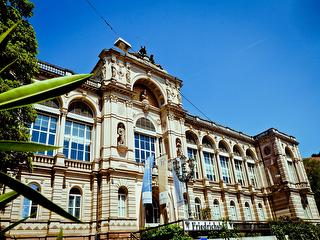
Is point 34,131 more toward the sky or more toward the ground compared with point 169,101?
more toward the ground

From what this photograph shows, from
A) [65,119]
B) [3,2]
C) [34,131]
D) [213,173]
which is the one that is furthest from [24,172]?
[213,173]

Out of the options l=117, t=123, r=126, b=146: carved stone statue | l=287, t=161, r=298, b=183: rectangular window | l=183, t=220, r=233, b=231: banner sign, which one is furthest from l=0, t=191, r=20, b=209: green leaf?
l=287, t=161, r=298, b=183: rectangular window

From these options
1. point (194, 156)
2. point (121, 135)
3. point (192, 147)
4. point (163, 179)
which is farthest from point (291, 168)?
point (121, 135)

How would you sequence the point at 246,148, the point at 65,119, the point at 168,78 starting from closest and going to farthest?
the point at 65,119 < the point at 168,78 < the point at 246,148

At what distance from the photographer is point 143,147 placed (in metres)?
20.9

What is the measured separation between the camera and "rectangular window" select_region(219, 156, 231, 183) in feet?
91.8

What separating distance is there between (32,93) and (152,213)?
19.1 metres

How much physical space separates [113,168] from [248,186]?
63.0ft

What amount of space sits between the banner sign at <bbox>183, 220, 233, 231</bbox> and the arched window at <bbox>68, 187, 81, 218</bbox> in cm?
709

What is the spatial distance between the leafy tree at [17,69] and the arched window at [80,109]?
641cm

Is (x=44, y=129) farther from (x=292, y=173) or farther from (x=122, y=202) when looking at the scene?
(x=292, y=173)

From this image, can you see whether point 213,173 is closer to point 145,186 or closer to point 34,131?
point 145,186

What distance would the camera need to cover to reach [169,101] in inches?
914

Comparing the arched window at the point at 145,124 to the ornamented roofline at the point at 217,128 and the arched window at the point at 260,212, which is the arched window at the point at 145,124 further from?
the arched window at the point at 260,212
